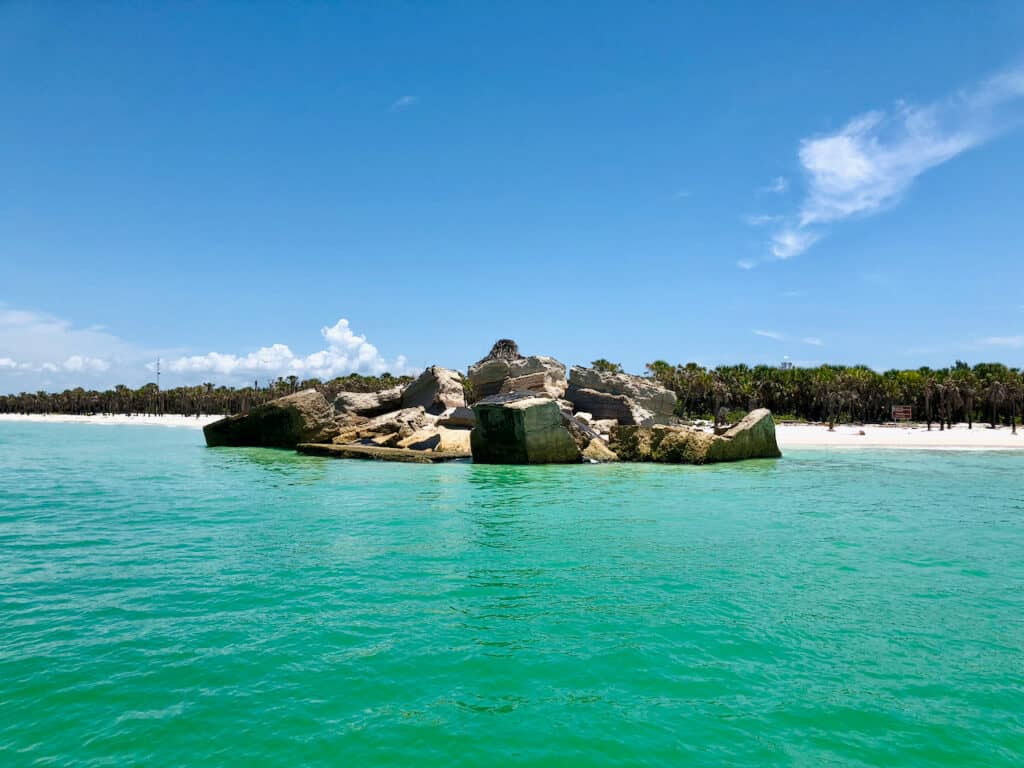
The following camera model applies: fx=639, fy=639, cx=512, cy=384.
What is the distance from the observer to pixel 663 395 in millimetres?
38875

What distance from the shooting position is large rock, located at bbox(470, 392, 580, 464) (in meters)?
26.9

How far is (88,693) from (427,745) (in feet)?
10.2

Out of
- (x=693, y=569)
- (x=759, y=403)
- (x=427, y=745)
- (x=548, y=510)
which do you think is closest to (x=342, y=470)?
(x=548, y=510)

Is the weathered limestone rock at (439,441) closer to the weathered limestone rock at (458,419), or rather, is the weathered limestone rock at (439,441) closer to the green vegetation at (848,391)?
the weathered limestone rock at (458,419)

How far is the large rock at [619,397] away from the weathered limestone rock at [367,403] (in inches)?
437

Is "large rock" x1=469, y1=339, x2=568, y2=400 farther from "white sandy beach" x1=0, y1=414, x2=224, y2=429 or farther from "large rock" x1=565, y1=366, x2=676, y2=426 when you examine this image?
"white sandy beach" x1=0, y1=414, x2=224, y2=429

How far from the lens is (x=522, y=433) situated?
26969 millimetres

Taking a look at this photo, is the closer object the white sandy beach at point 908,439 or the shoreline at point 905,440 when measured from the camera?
the shoreline at point 905,440

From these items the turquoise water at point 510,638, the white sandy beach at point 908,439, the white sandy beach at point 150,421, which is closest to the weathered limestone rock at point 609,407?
the white sandy beach at point 908,439

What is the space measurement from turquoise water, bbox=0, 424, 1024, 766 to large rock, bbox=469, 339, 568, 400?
21035 mm

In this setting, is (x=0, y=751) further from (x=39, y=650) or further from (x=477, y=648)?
(x=477, y=648)

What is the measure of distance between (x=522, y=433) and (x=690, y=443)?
757cm

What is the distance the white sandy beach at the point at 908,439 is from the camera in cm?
4275

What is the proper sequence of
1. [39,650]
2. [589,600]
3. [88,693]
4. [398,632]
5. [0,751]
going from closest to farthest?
[0,751]
[88,693]
[39,650]
[398,632]
[589,600]
